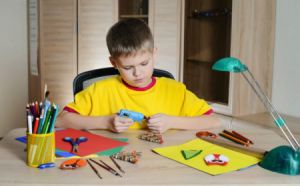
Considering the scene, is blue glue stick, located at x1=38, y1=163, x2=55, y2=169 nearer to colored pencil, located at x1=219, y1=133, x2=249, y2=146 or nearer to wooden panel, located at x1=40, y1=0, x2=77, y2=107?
colored pencil, located at x1=219, y1=133, x2=249, y2=146

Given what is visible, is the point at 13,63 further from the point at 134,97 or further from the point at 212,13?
the point at 134,97

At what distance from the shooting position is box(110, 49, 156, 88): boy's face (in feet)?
4.37

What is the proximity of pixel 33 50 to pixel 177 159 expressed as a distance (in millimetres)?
2775

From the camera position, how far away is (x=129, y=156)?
3.21ft

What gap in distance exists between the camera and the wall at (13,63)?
3.50 metres

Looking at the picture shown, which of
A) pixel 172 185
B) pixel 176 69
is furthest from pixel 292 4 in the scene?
pixel 172 185

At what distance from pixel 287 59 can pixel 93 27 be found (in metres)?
1.65

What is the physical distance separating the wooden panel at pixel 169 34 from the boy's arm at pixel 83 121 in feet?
5.16

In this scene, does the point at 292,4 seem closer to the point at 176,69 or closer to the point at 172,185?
the point at 176,69

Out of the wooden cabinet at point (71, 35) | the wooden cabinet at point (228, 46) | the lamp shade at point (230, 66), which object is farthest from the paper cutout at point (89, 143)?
the wooden cabinet at point (71, 35)

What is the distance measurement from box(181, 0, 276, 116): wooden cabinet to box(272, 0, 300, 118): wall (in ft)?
0.16

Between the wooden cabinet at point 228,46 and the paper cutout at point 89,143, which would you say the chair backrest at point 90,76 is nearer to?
the paper cutout at point 89,143

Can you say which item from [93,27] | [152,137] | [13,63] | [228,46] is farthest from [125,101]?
[13,63]

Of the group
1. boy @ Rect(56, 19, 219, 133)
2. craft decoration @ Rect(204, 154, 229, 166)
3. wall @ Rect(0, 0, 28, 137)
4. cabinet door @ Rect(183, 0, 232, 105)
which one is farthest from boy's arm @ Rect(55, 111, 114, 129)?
wall @ Rect(0, 0, 28, 137)
